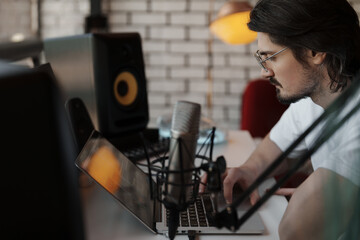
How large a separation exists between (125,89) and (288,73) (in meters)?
0.64

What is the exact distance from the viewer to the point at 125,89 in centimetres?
165

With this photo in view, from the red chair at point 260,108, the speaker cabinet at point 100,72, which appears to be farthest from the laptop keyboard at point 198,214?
the red chair at point 260,108

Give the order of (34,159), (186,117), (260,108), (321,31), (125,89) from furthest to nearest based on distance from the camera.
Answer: (260,108) → (125,89) → (321,31) → (186,117) → (34,159)

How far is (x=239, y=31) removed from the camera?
179 cm

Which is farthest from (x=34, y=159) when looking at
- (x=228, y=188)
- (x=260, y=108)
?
(x=260, y=108)

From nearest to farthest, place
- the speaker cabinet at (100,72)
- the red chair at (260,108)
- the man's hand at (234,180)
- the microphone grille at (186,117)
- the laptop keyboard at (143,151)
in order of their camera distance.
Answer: the microphone grille at (186,117), the man's hand at (234,180), the laptop keyboard at (143,151), the speaker cabinet at (100,72), the red chair at (260,108)

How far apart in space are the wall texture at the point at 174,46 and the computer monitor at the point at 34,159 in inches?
105

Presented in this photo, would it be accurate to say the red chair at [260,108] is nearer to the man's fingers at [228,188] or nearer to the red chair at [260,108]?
the red chair at [260,108]

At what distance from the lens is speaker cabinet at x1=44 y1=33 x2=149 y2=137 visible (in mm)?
1535

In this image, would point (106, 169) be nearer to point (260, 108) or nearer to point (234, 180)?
point (234, 180)

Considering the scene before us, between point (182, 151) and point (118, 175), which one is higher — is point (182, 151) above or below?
above

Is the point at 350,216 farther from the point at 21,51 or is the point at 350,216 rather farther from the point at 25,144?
the point at 21,51

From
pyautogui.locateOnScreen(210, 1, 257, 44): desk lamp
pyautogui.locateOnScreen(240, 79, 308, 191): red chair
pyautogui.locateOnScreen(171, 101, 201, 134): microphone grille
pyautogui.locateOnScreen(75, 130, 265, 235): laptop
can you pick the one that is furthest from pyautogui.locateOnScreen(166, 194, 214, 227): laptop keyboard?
pyautogui.locateOnScreen(240, 79, 308, 191): red chair

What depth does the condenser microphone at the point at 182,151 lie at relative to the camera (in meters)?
0.71
